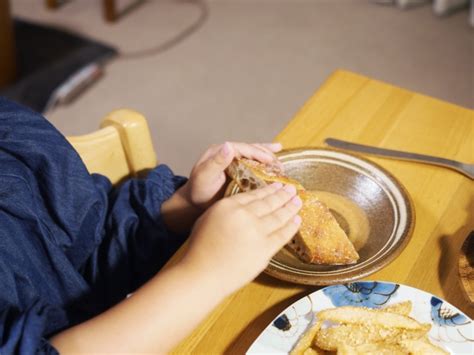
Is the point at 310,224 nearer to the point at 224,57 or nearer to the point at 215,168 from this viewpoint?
the point at 215,168

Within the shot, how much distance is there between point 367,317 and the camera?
0.60m

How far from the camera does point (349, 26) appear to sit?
7.94ft

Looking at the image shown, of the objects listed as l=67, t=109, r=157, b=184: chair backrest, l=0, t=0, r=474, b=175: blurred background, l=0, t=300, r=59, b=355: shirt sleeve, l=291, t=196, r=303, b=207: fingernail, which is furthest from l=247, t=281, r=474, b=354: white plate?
l=0, t=0, r=474, b=175: blurred background

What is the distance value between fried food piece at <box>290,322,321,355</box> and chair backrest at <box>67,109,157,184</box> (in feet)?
1.33

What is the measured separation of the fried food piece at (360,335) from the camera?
575 mm

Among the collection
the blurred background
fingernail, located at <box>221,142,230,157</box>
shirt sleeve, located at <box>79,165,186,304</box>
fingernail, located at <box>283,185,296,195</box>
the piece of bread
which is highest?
fingernail, located at <box>221,142,230,157</box>

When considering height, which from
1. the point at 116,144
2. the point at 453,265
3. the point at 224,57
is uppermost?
the point at 116,144

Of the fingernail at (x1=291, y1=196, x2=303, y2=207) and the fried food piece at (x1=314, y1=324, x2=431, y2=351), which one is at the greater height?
the fingernail at (x1=291, y1=196, x2=303, y2=207)

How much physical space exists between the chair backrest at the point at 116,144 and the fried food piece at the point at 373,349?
45cm

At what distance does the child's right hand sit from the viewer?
1.98 feet

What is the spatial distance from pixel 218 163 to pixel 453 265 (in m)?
0.32

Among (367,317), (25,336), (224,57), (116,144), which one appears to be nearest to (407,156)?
(367,317)

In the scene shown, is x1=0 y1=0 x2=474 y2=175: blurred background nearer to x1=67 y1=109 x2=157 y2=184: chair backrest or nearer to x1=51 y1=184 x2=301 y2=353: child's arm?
x1=67 y1=109 x2=157 y2=184: chair backrest

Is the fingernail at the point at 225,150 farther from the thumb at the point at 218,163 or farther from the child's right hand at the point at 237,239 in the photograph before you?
the child's right hand at the point at 237,239
